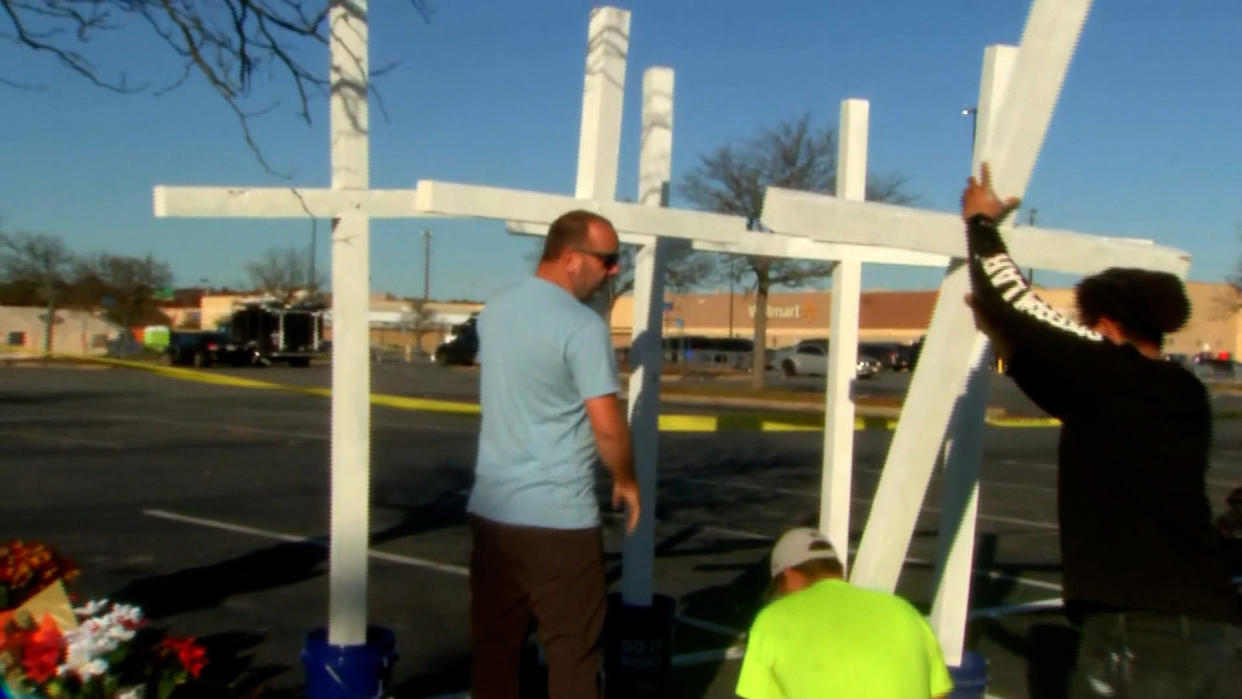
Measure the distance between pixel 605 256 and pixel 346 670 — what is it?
1.69 metres

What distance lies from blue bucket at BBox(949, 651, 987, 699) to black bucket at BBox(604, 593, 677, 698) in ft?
3.37

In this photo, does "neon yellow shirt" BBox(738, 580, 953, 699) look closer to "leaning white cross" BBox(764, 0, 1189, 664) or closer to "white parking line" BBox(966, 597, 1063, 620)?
"leaning white cross" BBox(764, 0, 1189, 664)

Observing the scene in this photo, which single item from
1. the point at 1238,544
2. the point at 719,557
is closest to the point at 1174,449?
the point at 1238,544

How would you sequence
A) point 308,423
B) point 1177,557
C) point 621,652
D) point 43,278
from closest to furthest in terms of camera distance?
1. point 1177,557
2. point 621,652
3. point 308,423
4. point 43,278

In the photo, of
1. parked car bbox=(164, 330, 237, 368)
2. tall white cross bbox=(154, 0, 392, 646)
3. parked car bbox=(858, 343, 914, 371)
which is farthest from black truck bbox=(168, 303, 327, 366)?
tall white cross bbox=(154, 0, 392, 646)

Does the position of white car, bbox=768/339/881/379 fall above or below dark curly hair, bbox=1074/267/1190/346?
below

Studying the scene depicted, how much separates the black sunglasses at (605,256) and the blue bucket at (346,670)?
5.33ft

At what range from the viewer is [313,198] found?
14.7ft

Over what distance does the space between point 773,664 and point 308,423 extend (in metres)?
19.0

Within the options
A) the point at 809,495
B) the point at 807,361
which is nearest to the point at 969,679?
the point at 809,495

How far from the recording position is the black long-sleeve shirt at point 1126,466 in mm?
2854

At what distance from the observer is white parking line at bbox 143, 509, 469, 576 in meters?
8.46

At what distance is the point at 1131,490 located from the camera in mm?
2869

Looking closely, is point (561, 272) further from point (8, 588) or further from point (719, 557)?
point (719, 557)
